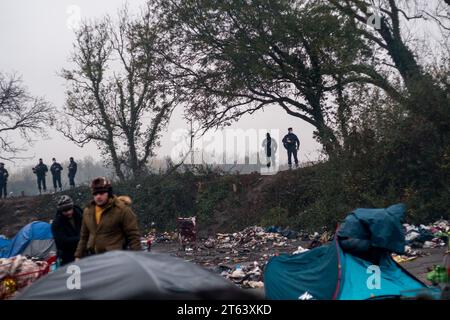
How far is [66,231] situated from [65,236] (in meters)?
0.08

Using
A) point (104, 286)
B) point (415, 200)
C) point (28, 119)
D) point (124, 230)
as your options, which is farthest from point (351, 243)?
point (28, 119)

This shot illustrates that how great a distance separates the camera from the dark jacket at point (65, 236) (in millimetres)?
9172

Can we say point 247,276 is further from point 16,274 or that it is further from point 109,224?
point 109,224

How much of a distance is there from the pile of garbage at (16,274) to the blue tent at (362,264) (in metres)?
3.98

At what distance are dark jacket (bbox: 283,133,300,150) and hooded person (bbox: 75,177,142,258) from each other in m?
23.0

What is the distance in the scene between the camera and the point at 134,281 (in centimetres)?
500

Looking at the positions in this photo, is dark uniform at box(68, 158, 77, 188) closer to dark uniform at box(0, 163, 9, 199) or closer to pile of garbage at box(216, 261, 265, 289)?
dark uniform at box(0, 163, 9, 199)

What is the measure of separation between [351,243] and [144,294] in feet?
15.0

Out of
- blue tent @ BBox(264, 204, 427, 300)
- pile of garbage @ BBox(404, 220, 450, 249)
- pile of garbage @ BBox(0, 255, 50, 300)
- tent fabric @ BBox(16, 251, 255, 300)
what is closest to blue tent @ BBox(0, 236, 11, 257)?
pile of garbage @ BBox(0, 255, 50, 300)

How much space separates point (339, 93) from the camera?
1128 inches

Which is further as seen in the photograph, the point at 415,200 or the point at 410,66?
the point at 410,66

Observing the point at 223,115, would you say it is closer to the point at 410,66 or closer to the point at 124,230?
the point at 410,66

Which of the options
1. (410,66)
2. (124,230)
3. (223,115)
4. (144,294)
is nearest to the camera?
(144,294)

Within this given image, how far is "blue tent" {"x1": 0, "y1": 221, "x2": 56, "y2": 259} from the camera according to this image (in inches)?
726
